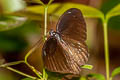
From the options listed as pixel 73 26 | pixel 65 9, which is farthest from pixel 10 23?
pixel 73 26

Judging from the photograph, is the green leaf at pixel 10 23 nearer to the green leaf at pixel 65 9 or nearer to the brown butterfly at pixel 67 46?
the green leaf at pixel 65 9

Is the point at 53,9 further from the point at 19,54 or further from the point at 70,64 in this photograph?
the point at 19,54

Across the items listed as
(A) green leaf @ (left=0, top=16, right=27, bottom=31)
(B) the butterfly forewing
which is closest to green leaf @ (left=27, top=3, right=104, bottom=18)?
(A) green leaf @ (left=0, top=16, right=27, bottom=31)

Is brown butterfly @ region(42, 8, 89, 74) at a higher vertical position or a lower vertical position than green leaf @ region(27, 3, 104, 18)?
lower

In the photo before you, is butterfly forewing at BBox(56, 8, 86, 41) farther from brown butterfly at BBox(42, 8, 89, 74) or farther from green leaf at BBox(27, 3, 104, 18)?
green leaf at BBox(27, 3, 104, 18)

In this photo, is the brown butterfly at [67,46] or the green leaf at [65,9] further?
the green leaf at [65,9]

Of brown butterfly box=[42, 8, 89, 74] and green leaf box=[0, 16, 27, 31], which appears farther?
→ green leaf box=[0, 16, 27, 31]

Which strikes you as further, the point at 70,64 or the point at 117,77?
the point at 117,77

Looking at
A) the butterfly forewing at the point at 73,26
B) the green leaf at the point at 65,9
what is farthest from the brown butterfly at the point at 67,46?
the green leaf at the point at 65,9

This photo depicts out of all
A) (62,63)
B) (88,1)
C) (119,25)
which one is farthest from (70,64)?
(88,1)
